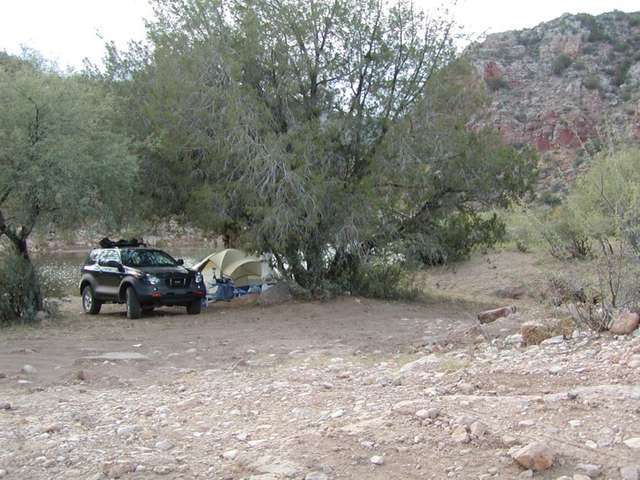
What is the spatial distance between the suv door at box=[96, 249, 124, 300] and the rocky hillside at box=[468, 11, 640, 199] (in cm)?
2431

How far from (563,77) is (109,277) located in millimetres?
38729

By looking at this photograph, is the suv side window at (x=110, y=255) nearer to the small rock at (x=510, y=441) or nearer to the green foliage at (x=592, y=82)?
the small rock at (x=510, y=441)

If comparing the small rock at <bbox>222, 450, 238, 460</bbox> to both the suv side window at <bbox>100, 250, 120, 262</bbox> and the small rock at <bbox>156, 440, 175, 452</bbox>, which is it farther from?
the suv side window at <bbox>100, 250, 120, 262</bbox>

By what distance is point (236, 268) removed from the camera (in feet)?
73.0

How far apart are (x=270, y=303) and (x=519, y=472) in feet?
46.3

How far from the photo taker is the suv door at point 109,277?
18152 mm

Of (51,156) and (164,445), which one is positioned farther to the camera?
(51,156)

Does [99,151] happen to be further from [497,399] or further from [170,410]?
[497,399]

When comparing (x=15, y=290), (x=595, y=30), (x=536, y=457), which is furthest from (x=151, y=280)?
(x=595, y=30)

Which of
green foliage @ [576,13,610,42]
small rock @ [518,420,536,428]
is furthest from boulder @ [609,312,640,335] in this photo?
green foliage @ [576,13,610,42]

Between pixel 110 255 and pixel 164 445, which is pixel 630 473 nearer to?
pixel 164 445

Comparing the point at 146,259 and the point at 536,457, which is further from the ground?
the point at 146,259

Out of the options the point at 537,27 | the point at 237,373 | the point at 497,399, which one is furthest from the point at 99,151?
the point at 537,27

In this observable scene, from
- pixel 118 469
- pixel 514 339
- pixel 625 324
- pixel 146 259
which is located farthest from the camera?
pixel 146 259
